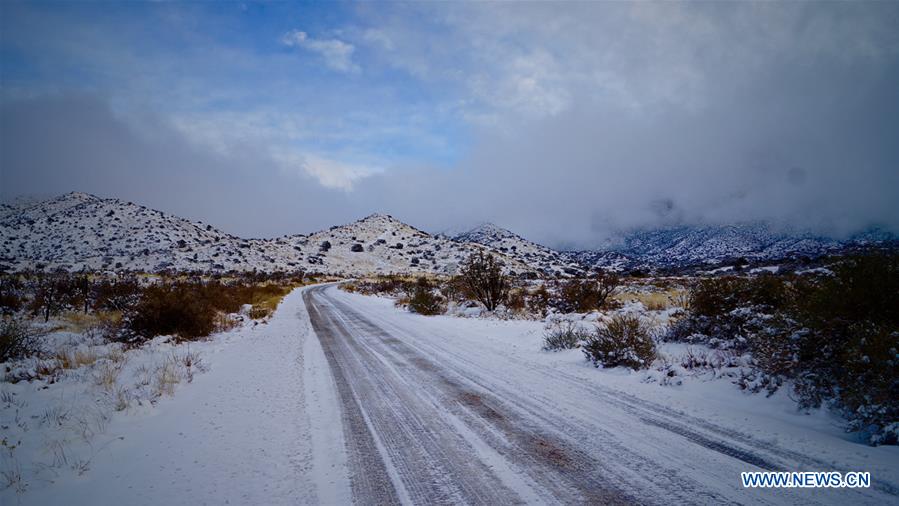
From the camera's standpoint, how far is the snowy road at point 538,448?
3.19 meters

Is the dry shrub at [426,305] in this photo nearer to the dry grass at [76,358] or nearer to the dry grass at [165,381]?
the dry grass at [165,381]

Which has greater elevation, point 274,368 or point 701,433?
point 701,433

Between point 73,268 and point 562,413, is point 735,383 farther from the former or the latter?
point 73,268

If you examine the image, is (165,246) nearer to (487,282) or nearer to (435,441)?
(487,282)

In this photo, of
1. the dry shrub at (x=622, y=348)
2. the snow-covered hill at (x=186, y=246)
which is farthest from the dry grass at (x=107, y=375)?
the snow-covered hill at (x=186, y=246)

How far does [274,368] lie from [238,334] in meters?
6.15

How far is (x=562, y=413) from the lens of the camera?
5133mm

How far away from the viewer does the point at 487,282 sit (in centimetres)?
1923

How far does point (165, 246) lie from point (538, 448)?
3118 inches

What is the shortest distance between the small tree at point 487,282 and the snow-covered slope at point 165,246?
55.6 meters

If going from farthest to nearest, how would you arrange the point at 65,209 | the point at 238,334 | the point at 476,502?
1. the point at 65,209
2. the point at 238,334
3. the point at 476,502

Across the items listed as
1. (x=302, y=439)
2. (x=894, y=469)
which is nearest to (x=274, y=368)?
(x=302, y=439)

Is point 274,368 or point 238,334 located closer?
point 274,368

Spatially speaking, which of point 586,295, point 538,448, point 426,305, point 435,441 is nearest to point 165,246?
point 426,305
